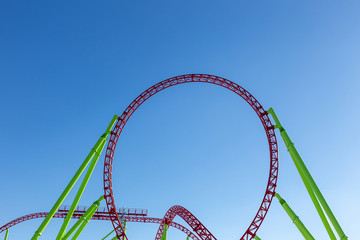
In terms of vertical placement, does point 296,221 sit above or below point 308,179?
below

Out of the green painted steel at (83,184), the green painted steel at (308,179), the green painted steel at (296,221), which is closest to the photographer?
the green painted steel at (308,179)

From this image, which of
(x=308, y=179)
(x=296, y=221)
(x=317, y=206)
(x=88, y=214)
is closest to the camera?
(x=317, y=206)

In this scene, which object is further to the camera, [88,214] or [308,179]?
[88,214]

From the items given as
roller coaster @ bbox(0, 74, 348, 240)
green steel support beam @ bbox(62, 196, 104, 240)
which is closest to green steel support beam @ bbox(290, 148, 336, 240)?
roller coaster @ bbox(0, 74, 348, 240)

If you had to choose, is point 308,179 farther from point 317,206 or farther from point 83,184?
point 83,184

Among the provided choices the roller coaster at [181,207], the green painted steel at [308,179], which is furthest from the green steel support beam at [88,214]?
the green painted steel at [308,179]

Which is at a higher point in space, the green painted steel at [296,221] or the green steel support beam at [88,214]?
the green steel support beam at [88,214]

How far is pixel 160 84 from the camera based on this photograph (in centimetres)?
2044

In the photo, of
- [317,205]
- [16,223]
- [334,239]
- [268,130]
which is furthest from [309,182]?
[16,223]

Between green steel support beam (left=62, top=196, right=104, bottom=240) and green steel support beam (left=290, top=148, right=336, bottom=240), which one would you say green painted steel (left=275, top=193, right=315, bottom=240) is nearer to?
green steel support beam (left=290, top=148, right=336, bottom=240)

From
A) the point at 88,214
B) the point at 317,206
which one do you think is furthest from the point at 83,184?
the point at 317,206

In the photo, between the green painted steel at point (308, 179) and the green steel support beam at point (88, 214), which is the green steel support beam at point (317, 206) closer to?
the green painted steel at point (308, 179)

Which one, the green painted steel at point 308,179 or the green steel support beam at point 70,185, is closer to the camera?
the green painted steel at point 308,179

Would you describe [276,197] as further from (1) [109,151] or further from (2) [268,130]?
(1) [109,151]
